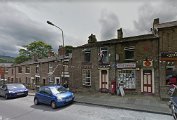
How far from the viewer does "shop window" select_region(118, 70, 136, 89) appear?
17.1m

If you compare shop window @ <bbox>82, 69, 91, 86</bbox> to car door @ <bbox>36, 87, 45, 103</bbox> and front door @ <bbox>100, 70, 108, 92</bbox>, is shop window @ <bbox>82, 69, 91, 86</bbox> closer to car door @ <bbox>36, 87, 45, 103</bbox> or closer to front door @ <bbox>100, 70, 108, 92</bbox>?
front door @ <bbox>100, 70, 108, 92</bbox>

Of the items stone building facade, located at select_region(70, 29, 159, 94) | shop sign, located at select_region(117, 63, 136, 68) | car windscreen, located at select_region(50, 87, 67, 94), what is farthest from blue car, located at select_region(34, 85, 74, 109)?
shop sign, located at select_region(117, 63, 136, 68)

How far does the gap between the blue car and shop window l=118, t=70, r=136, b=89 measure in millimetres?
6233

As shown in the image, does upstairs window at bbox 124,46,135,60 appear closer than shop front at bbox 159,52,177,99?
No

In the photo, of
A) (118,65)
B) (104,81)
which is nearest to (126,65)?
(118,65)

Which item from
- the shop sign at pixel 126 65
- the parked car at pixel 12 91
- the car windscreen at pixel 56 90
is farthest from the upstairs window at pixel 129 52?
the parked car at pixel 12 91

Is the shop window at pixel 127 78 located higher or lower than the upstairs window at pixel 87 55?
lower

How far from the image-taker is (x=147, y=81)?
1620 centimetres

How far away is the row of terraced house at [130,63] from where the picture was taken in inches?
589

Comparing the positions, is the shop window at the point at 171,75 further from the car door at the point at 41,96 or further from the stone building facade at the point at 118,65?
the car door at the point at 41,96

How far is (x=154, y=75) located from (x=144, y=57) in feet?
6.43

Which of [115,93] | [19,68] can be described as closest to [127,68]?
[115,93]

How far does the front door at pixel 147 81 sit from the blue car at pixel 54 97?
23.6 feet

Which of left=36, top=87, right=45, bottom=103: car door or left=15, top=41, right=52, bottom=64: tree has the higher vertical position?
left=15, top=41, right=52, bottom=64: tree
